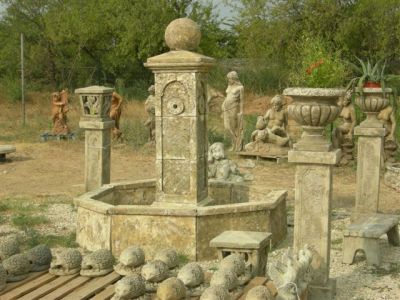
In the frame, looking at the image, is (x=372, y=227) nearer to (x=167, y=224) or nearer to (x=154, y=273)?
(x=167, y=224)

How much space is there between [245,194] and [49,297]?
15.0ft

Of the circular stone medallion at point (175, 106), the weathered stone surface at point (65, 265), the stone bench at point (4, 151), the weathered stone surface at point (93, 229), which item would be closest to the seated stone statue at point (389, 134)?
the circular stone medallion at point (175, 106)

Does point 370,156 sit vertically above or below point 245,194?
above

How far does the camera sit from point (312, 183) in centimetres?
588

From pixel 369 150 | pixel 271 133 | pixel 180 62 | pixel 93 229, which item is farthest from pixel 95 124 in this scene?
pixel 271 133

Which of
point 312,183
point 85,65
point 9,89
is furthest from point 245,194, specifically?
point 85,65

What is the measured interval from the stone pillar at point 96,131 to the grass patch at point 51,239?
54.6 inches

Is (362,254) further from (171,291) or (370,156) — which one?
(171,291)

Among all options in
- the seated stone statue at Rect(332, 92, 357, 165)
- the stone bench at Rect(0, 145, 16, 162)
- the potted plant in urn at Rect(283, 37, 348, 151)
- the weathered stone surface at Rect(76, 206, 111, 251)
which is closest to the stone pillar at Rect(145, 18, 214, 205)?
the weathered stone surface at Rect(76, 206, 111, 251)

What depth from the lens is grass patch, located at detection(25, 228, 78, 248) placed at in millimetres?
8234

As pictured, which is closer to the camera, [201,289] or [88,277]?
[201,289]

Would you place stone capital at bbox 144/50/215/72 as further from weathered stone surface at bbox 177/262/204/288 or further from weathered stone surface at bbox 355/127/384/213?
weathered stone surface at bbox 177/262/204/288

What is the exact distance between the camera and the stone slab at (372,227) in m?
7.38

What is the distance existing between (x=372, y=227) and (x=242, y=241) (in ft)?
7.30
